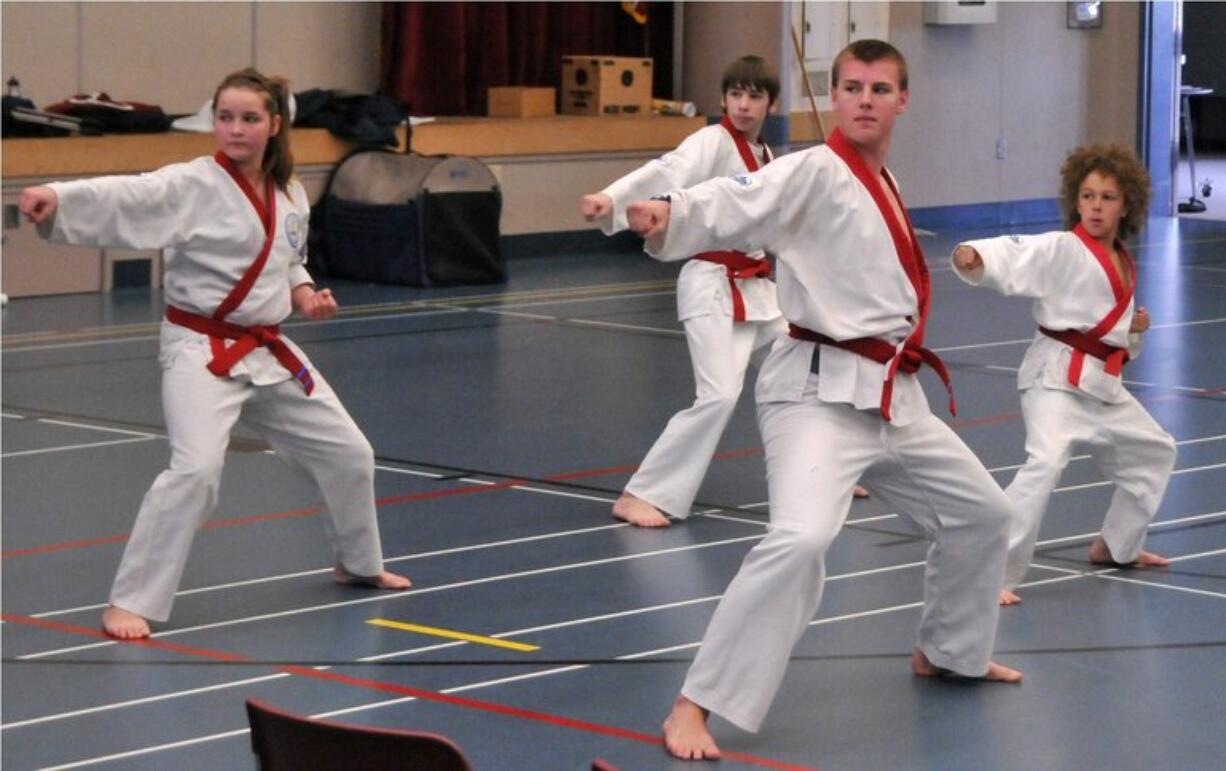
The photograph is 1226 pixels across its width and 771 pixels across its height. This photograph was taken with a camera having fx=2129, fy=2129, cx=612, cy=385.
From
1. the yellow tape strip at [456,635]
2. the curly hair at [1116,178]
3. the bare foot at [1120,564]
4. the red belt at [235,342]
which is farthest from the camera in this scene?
the bare foot at [1120,564]

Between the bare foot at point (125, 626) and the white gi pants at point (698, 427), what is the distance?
7.10ft

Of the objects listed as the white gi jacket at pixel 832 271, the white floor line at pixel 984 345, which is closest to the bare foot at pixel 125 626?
the white gi jacket at pixel 832 271

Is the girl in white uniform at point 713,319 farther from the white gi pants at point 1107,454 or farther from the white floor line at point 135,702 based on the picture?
the white floor line at point 135,702

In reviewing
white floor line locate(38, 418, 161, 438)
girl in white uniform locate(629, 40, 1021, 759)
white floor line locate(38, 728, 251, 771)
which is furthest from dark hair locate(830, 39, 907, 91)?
Answer: white floor line locate(38, 418, 161, 438)

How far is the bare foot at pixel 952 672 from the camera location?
5594 mm

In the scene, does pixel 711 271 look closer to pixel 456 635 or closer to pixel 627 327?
pixel 456 635

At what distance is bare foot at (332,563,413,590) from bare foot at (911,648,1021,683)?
1771mm

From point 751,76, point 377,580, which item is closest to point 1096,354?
point 751,76

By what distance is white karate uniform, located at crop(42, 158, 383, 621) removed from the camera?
6.10 meters

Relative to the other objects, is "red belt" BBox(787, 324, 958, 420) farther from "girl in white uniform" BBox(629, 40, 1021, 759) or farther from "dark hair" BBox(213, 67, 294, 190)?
"dark hair" BBox(213, 67, 294, 190)

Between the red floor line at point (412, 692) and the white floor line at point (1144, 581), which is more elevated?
the white floor line at point (1144, 581)

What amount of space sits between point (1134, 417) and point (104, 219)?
325 centimetres

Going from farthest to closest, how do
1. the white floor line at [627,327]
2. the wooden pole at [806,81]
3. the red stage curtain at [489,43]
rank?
the wooden pole at [806,81]
the red stage curtain at [489,43]
the white floor line at [627,327]

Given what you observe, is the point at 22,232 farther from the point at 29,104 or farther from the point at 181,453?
the point at 181,453
